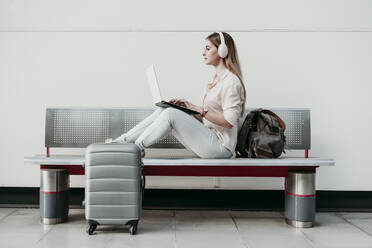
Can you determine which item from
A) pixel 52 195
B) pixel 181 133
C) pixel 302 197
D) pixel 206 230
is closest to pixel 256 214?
pixel 302 197

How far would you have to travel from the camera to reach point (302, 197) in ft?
9.45

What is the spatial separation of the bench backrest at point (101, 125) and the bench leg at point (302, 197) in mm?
596

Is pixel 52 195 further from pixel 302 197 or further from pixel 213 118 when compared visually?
pixel 302 197

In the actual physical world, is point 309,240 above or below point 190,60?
below

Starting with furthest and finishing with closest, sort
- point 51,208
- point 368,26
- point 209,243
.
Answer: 1. point 368,26
2. point 51,208
3. point 209,243

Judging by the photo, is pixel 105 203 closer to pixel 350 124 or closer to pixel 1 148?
pixel 1 148

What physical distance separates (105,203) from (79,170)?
1.87 ft

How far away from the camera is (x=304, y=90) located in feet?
11.9

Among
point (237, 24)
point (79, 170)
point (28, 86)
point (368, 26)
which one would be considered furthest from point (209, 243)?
point (368, 26)

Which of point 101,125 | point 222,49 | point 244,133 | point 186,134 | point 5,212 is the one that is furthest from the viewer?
point 101,125

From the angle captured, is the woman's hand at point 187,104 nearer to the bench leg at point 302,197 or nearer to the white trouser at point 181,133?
the white trouser at point 181,133

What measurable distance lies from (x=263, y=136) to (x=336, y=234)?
870mm

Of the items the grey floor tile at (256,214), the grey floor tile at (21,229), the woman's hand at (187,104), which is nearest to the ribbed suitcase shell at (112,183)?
the grey floor tile at (21,229)

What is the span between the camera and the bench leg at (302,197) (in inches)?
114
